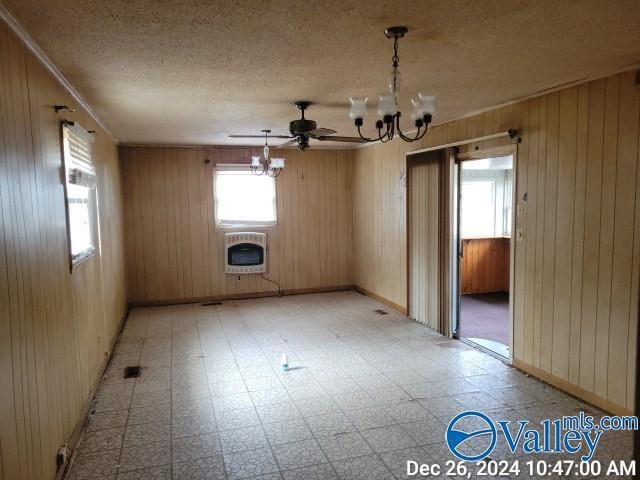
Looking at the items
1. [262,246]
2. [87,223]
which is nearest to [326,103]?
[87,223]

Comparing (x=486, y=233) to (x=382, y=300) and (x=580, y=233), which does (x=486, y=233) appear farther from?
(x=580, y=233)

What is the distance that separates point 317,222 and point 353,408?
13.9ft

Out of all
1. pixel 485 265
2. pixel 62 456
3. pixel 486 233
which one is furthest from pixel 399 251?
pixel 62 456

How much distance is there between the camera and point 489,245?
695 centimetres

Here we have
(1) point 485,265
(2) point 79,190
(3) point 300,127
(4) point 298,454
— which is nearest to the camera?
(4) point 298,454

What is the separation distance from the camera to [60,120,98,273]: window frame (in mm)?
2918

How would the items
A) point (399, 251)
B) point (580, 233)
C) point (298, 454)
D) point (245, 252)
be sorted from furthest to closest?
point (245, 252)
point (399, 251)
point (580, 233)
point (298, 454)

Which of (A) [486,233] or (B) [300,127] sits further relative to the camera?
(A) [486,233]

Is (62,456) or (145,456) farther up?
(62,456)

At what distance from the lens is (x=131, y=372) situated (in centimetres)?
396

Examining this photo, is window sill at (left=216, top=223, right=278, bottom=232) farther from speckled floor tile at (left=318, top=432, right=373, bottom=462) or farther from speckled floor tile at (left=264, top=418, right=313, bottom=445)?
speckled floor tile at (left=318, top=432, right=373, bottom=462)

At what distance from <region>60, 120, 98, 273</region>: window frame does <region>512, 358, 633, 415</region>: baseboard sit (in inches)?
140

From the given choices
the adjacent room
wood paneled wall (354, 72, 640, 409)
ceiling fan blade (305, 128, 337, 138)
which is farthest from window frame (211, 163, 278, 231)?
wood paneled wall (354, 72, 640, 409)

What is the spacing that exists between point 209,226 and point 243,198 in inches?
26.1
